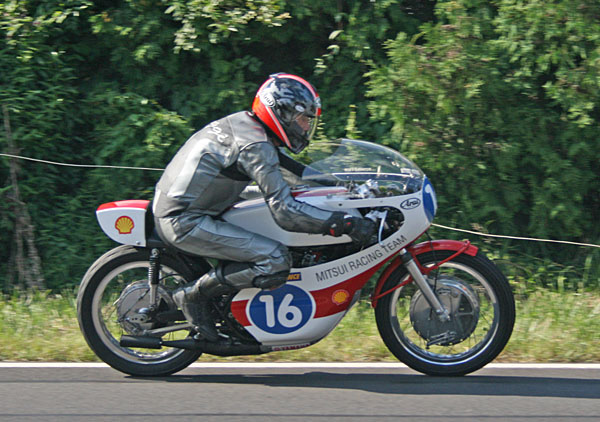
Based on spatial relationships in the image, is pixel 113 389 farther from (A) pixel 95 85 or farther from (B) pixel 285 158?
(A) pixel 95 85

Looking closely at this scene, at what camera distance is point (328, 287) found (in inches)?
207

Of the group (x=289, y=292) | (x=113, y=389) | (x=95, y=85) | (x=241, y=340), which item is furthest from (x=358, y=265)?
(x=95, y=85)

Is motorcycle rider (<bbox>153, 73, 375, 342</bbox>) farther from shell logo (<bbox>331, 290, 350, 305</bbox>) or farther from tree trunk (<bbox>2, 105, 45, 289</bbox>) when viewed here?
tree trunk (<bbox>2, 105, 45, 289</bbox>)

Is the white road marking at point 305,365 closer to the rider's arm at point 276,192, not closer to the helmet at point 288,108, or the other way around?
the rider's arm at point 276,192

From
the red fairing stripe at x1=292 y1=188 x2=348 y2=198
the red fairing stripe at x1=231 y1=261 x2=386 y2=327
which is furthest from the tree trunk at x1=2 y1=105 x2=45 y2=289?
the red fairing stripe at x1=292 y1=188 x2=348 y2=198

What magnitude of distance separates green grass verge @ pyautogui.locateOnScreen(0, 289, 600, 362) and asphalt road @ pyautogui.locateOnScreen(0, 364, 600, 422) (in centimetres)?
Answer: 22

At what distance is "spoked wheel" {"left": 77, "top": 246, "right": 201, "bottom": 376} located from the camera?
17.8 ft

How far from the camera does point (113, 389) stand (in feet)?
17.0

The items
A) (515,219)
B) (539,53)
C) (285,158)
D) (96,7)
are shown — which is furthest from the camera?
(96,7)

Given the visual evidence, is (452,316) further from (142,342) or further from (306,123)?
(142,342)

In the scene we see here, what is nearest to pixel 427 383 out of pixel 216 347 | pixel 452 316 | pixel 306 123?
pixel 452 316

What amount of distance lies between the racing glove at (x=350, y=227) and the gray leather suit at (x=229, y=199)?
0.04 metres

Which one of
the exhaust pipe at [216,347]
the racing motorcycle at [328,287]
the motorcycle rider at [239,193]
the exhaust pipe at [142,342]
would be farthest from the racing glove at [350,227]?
the exhaust pipe at [142,342]

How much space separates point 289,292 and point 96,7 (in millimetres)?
4846
